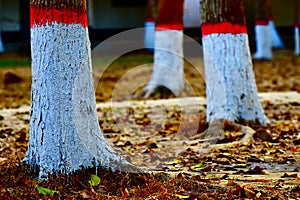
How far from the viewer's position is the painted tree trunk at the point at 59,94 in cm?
459

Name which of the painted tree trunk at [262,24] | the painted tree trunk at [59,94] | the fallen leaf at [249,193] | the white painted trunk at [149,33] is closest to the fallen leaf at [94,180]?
the painted tree trunk at [59,94]

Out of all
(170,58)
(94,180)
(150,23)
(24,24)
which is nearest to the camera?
(94,180)

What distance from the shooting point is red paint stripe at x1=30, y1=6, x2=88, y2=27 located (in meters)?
4.61

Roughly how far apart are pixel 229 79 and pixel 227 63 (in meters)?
0.19

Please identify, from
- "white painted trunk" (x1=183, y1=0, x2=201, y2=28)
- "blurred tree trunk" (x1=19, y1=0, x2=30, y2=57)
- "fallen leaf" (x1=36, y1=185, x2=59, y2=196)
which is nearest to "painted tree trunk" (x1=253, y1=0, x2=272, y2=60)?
"white painted trunk" (x1=183, y1=0, x2=201, y2=28)

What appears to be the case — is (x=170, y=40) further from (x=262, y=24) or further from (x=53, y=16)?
(x=262, y=24)

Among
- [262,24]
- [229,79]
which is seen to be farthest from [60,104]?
[262,24]

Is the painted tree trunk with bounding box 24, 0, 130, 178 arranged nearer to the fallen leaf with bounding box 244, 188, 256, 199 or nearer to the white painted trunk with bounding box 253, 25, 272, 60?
the fallen leaf with bounding box 244, 188, 256, 199

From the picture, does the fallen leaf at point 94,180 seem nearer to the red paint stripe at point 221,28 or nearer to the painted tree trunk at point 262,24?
the red paint stripe at point 221,28

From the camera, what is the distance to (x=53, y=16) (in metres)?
4.61

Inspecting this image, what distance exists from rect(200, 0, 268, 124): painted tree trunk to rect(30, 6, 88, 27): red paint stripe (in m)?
3.11

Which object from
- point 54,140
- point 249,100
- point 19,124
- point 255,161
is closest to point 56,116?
point 54,140

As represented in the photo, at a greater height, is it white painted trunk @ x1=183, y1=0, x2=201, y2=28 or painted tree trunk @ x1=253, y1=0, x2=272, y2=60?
white painted trunk @ x1=183, y1=0, x2=201, y2=28

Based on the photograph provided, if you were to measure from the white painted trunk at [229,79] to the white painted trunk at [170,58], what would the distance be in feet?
11.3
